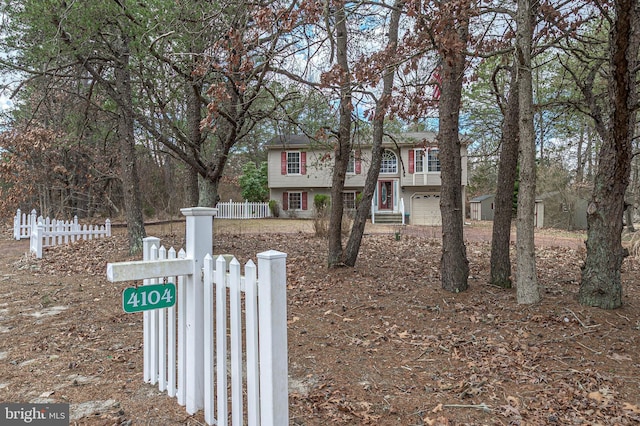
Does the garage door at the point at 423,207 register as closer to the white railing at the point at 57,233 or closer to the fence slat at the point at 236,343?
the white railing at the point at 57,233

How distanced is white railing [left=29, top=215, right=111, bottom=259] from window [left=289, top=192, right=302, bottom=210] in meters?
13.4

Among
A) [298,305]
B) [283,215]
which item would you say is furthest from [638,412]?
[283,215]

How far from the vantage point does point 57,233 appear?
9750mm

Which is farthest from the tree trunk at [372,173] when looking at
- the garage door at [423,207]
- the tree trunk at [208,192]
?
the garage door at [423,207]

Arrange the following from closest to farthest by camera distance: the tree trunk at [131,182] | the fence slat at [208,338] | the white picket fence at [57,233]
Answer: the fence slat at [208,338] → the tree trunk at [131,182] → the white picket fence at [57,233]

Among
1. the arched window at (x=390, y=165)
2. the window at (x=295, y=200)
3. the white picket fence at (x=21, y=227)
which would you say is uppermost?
the arched window at (x=390, y=165)

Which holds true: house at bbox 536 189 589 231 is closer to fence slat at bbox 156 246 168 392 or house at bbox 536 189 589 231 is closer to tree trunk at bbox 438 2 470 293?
tree trunk at bbox 438 2 470 293

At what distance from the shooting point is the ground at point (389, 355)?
2596mm

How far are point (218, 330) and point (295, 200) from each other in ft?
71.1

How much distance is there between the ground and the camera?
260 centimetres

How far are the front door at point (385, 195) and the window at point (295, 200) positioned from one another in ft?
15.3

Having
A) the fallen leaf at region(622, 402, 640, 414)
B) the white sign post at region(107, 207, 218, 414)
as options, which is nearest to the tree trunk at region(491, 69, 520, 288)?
the fallen leaf at region(622, 402, 640, 414)

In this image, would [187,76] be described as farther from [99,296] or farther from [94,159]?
[94,159]

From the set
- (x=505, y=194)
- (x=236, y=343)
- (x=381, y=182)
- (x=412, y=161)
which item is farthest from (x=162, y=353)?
(x=381, y=182)
